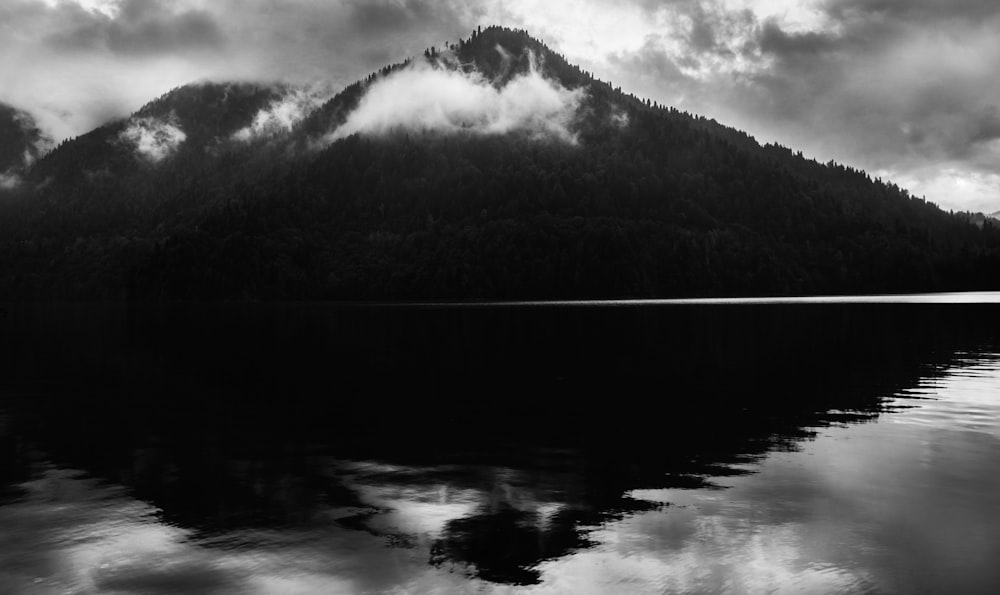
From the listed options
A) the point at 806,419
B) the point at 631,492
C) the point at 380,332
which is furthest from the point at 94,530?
the point at 380,332

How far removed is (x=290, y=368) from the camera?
66.6 metres

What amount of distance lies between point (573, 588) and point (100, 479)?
64.2ft

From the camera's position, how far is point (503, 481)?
88.7 feet

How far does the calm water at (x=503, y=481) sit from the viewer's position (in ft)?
59.9

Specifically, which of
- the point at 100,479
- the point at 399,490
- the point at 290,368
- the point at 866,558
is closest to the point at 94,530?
the point at 100,479

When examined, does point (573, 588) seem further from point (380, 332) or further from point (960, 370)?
point (380, 332)

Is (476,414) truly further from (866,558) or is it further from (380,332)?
(380,332)

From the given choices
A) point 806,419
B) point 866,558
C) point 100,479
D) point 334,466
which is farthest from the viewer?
point 806,419

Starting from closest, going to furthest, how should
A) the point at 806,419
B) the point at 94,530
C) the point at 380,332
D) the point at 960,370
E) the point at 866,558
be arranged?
the point at 866,558 → the point at 94,530 → the point at 806,419 → the point at 960,370 → the point at 380,332

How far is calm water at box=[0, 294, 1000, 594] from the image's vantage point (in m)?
18.3

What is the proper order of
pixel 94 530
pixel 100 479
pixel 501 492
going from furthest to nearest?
pixel 100 479 < pixel 501 492 < pixel 94 530

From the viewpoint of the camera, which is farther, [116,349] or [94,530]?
[116,349]

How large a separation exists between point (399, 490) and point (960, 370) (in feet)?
179

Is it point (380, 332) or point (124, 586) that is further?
point (380, 332)
